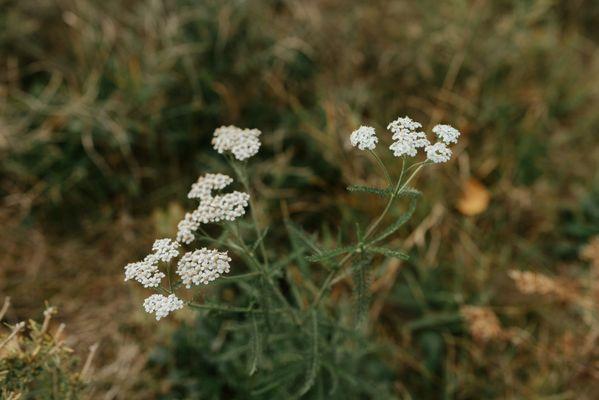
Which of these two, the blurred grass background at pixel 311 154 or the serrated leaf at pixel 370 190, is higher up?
the blurred grass background at pixel 311 154

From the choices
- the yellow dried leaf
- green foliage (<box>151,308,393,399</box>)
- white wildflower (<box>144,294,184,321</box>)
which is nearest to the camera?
white wildflower (<box>144,294,184,321</box>)

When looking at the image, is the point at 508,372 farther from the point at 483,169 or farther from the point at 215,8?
the point at 215,8

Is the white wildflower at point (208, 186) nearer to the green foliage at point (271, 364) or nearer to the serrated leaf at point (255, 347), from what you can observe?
the serrated leaf at point (255, 347)

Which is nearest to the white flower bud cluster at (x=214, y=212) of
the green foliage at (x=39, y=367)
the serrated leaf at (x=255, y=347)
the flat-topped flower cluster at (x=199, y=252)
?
the flat-topped flower cluster at (x=199, y=252)

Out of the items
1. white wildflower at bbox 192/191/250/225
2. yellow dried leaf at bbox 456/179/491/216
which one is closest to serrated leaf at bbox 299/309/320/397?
white wildflower at bbox 192/191/250/225

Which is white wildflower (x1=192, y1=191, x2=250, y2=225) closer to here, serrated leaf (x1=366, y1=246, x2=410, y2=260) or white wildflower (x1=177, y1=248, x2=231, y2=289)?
white wildflower (x1=177, y1=248, x2=231, y2=289)

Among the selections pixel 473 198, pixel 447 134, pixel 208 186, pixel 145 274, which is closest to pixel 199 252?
pixel 145 274

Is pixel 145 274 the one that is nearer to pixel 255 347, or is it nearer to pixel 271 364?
pixel 255 347

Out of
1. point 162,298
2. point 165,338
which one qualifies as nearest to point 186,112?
point 165,338
